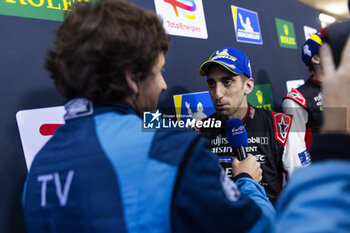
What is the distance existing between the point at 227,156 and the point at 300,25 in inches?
81.2

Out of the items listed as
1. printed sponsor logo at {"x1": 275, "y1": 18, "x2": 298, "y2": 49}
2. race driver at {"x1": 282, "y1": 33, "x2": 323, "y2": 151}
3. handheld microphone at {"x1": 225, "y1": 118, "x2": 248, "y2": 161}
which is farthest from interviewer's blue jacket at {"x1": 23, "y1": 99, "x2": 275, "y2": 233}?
printed sponsor logo at {"x1": 275, "y1": 18, "x2": 298, "y2": 49}

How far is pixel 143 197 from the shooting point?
456 millimetres

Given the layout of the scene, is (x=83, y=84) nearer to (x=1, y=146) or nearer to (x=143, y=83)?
(x=143, y=83)

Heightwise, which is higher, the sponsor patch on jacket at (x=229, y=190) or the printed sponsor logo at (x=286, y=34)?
the printed sponsor logo at (x=286, y=34)

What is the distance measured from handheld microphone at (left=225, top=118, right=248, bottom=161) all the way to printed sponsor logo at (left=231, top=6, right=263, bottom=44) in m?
1.05

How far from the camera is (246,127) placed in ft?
4.26

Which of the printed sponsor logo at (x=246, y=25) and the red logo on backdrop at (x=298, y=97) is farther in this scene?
the printed sponsor logo at (x=246, y=25)

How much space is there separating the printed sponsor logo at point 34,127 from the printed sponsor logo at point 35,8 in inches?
13.4

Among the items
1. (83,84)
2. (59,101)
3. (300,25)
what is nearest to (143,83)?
(83,84)

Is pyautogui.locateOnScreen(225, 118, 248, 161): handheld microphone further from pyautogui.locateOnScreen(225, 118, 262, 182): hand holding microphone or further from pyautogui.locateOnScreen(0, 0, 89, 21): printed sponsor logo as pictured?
pyautogui.locateOnScreen(0, 0, 89, 21): printed sponsor logo

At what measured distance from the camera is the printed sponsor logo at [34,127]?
893 mm

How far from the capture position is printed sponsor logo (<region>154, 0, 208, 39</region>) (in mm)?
1380

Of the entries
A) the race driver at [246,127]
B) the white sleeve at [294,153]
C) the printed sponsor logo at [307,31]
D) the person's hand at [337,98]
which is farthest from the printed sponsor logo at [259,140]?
the printed sponsor logo at [307,31]

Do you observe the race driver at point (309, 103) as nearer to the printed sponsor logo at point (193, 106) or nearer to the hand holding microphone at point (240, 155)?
the printed sponsor logo at point (193, 106)
